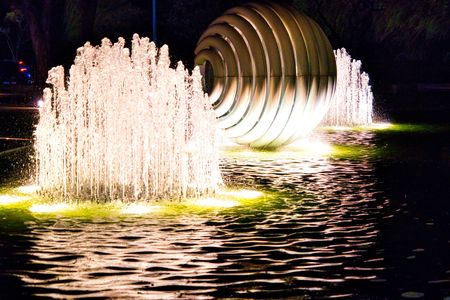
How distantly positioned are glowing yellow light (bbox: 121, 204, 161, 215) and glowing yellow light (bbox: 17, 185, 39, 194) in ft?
6.15

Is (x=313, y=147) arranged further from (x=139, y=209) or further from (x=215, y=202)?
(x=139, y=209)

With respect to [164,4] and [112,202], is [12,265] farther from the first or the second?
[164,4]

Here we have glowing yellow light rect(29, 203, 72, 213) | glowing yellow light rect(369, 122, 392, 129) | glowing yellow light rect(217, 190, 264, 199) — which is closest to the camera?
glowing yellow light rect(29, 203, 72, 213)

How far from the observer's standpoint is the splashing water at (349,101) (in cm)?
2696

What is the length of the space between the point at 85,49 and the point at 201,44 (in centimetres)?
475

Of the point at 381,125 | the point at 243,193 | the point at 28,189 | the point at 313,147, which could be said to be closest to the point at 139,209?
the point at 243,193

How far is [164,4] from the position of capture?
52719mm

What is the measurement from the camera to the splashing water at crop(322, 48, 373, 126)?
26964mm

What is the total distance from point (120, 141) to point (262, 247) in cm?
475

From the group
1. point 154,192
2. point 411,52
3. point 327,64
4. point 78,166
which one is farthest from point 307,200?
point 411,52

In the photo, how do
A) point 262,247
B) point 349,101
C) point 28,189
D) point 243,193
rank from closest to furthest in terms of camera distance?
point 262,247 < point 243,193 < point 28,189 < point 349,101

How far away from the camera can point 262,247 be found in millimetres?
9570

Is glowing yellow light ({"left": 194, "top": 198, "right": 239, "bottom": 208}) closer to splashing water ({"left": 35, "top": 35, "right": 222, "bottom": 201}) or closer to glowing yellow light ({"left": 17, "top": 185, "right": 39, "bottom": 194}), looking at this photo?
splashing water ({"left": 35, "top": 35, "right": 222, "bottom": 201})

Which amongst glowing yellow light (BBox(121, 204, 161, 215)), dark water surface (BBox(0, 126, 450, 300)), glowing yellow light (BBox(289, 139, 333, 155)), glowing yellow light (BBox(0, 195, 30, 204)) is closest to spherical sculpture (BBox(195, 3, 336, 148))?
glowing yellow light (BBox(289, 139, 333, 155))
